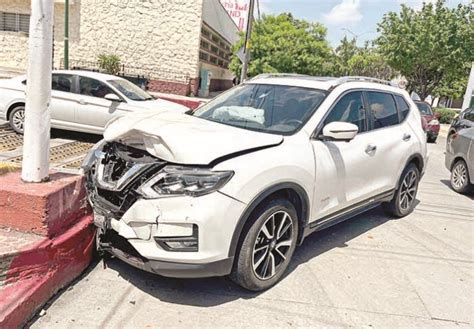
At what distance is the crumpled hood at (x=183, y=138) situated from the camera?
123 inches

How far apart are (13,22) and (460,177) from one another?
25.1m

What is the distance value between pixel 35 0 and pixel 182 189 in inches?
72.7

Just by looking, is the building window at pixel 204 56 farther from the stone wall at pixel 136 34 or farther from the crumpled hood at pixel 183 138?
the crumpled hood at pixel 183 138

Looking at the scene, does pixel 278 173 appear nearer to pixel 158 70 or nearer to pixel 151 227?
pixel 151 227

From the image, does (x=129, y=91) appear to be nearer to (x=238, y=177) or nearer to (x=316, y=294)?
(x=238, y=177)

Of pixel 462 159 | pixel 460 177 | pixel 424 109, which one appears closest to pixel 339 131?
pixel 462 159

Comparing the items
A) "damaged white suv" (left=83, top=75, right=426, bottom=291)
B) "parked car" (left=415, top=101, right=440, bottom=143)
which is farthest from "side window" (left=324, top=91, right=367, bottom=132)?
"parked car" (left=415, top=101, right=440, bottom=143)

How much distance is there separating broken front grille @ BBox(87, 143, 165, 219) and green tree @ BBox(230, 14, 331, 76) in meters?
20.0

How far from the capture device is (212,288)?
12.0 ft

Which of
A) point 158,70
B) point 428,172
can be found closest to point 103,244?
point 428,172

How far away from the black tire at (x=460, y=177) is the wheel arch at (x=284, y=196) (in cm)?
512

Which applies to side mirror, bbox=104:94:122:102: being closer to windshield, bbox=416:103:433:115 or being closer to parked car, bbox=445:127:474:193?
parked car, bbox=445:127:474:193

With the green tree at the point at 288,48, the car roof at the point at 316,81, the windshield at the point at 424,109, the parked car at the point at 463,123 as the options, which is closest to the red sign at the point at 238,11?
the green tree at the point at 288,48

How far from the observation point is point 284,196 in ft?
12.2
